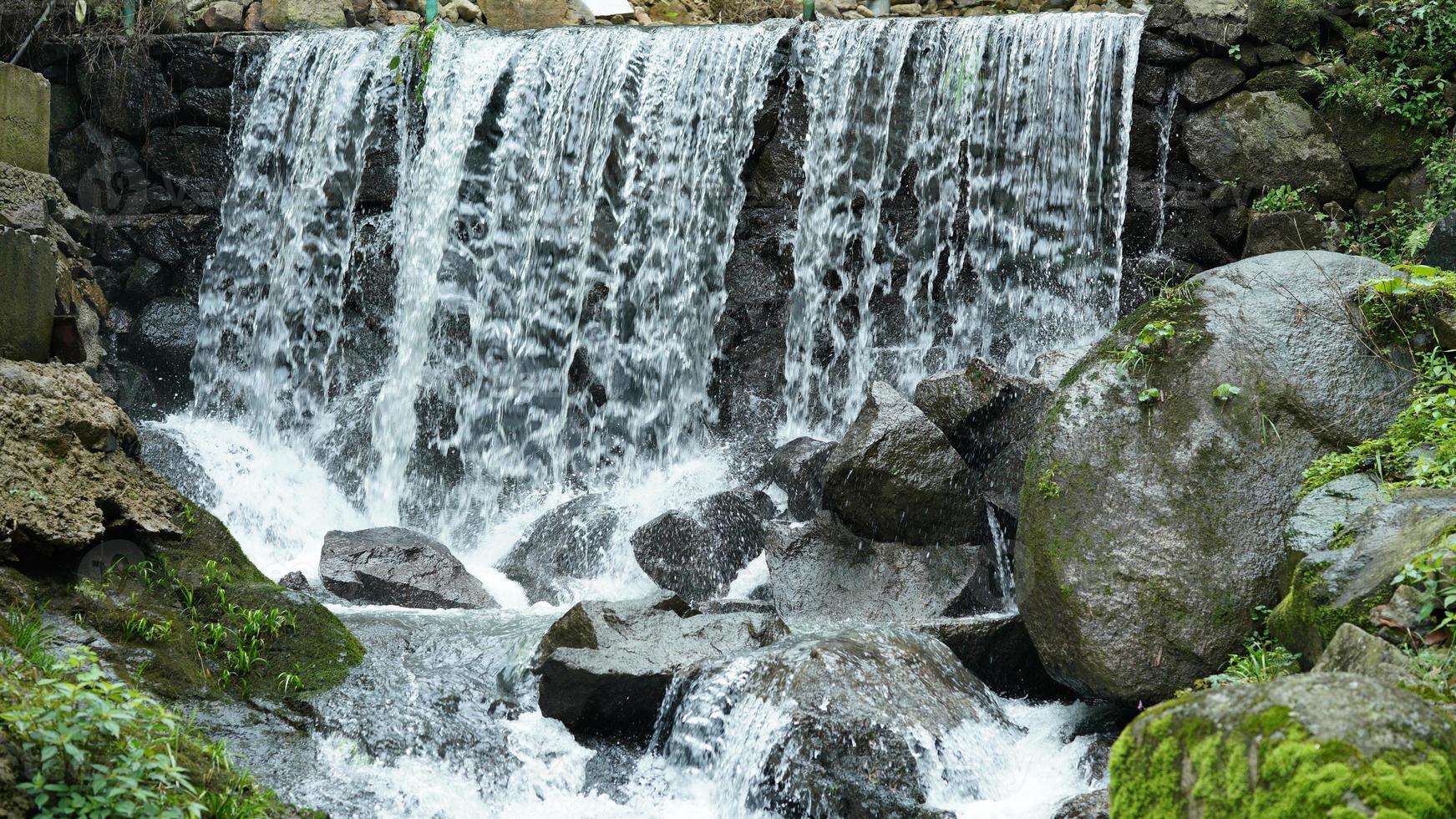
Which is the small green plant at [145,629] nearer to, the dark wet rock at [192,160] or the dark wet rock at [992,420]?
the dark wet rock at [992,420]

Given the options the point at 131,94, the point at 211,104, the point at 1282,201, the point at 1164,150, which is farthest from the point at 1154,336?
the point at 131,94

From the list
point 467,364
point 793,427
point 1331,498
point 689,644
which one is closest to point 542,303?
point 467,364

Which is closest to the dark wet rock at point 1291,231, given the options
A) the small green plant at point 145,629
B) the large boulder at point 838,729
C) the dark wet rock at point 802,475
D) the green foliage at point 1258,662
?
the dark wet rock at point 802,475

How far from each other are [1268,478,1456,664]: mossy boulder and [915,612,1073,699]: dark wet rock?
1864 mm

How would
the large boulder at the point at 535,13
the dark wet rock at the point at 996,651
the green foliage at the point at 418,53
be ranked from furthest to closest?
the large boulder at the point at 535,13, the green foliage at the point at 418,53, the dark wet rock at the point at 996,651

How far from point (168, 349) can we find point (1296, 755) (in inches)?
446

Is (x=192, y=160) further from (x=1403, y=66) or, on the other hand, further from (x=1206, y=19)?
(x=1403, y=66)

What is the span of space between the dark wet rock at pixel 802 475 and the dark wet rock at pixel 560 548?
1.36 m

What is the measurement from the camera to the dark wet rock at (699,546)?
811 cm

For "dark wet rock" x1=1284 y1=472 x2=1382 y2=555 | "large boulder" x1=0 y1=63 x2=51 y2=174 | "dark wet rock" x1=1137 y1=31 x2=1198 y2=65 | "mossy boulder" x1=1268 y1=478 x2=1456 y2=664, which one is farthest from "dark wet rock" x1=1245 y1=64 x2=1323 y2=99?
"large boulder" x1=0 y1=63 x2=51 y2=174

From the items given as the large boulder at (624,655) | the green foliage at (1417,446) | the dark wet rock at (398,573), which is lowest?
the dark wet rock at (398,573)

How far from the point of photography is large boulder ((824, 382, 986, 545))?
292 inches

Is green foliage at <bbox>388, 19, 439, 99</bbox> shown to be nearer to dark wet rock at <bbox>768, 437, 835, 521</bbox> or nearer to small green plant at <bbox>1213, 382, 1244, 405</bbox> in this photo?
dark wet rock at <bbox>768, 437, 835, 521</bbox>

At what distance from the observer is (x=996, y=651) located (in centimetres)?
646
